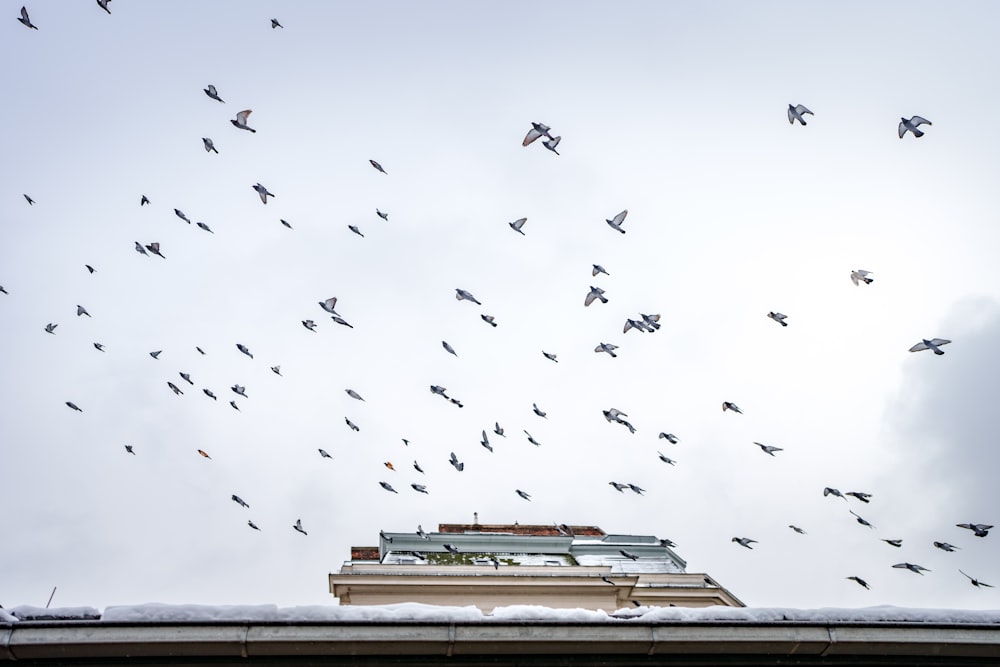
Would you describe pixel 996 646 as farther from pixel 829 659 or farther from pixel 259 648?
pixel 259 648

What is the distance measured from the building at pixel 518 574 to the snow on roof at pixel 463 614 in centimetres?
1416

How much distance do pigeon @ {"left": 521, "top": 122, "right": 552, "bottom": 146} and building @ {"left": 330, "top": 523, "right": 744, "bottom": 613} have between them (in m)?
11.5

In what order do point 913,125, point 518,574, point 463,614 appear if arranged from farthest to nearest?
1. point 518,574
2. point 913,125
3. point 463,614

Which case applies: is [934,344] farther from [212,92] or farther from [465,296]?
[212,92]

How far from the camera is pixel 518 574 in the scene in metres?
23.5

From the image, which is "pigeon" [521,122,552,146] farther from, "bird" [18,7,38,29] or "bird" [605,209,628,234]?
"bird" [18,7,38,29]

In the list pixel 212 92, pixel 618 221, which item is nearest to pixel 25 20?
pixel 212 92

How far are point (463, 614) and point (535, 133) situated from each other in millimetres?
10978

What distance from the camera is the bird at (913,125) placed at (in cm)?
1440

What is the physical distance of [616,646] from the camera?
6.74 meters

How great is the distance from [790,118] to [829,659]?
12.1 meters

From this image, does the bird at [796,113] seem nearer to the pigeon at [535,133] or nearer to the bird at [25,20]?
the pigeon at [535,133]

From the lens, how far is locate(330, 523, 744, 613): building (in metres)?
22.8

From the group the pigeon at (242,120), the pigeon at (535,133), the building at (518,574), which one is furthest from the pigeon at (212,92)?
the building at (518,574)
